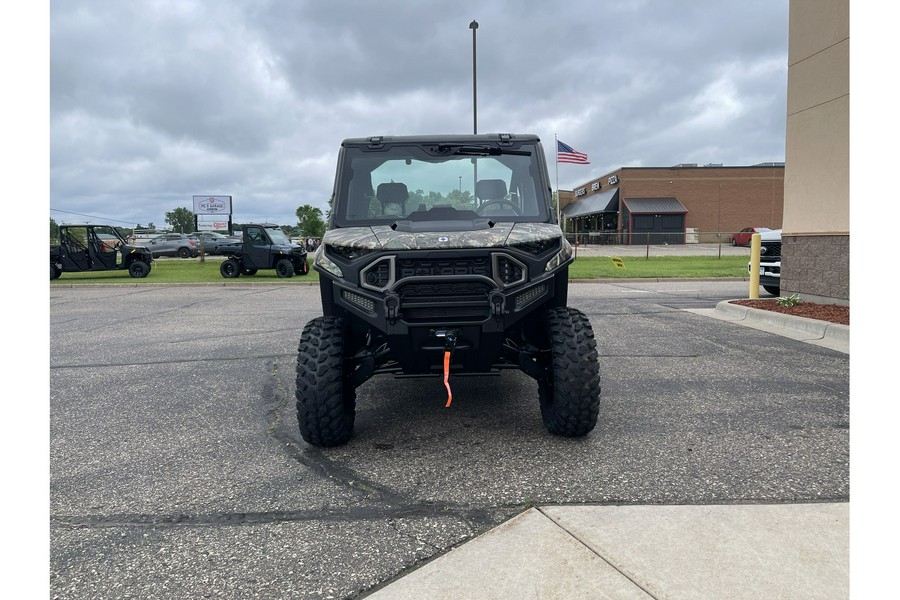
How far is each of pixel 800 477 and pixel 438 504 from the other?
2.14 m

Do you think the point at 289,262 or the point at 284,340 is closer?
the point at 284,340

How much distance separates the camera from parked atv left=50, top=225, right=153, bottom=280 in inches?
767

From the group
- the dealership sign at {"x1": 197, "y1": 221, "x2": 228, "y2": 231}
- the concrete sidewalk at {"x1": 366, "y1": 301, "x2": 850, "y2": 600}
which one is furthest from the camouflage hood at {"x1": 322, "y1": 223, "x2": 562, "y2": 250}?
the dealership sign at {"x1": 197, "y1": 221, "x2": 228, "y2": 231}

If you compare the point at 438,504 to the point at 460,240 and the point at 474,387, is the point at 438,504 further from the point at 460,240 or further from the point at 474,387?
the point at 474,387

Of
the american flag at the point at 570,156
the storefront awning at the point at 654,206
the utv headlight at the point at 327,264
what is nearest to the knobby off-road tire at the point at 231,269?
the american flag at the point at 570,156

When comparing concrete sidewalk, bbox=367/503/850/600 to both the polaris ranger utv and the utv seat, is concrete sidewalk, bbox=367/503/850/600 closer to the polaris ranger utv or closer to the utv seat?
the polaris ranger utv

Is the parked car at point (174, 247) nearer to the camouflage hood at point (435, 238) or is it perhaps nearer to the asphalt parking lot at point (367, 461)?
the asphalt parking lot at point (367, 461)

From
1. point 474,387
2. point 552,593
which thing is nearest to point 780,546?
point 552,593

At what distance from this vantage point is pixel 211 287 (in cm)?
1770

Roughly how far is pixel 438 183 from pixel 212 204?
130 ft

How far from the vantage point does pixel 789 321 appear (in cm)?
852

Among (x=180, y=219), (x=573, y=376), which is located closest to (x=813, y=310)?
(x=573, y=376)

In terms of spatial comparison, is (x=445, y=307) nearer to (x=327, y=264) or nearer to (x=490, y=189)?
(x=327, y=264)

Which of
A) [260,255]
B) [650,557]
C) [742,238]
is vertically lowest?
[650,557]
